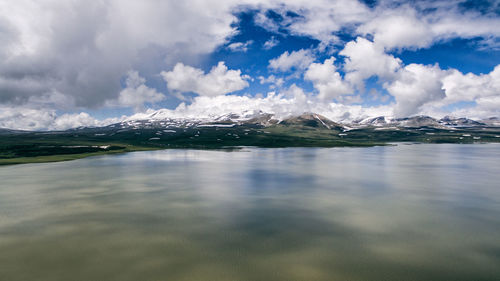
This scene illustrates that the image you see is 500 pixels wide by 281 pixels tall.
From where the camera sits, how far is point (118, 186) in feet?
159

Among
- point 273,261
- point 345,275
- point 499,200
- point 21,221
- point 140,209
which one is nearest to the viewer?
point 345,275

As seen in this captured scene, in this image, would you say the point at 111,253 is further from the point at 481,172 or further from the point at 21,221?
the point at 481,172

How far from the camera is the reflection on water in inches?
734

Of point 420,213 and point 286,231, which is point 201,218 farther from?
point 420,213

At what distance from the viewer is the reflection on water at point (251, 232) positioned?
18.7 m

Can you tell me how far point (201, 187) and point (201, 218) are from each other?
57.9ft

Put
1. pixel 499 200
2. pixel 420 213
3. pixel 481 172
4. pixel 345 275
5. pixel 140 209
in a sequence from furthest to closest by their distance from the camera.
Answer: pixel 481 172 → pixel 499 200 → pixel 140 209 → pixel 420 213 → pixel 345 275

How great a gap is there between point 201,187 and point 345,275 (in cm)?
3228

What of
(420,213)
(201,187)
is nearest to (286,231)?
(420,213)

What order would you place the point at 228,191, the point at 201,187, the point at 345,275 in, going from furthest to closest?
the point at 201,187 < the point at 228,191 < the point at 345,275

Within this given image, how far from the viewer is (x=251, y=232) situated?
25.2 metres

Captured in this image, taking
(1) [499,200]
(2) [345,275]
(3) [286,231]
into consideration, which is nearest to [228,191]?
(3) [286,231]

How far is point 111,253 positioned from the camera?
21.3 meters

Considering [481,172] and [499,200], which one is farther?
[481,172]
